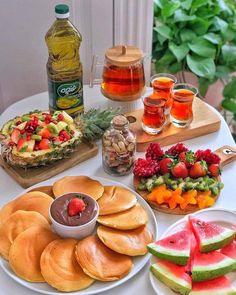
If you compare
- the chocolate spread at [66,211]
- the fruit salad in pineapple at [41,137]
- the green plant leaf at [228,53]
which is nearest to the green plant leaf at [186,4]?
the green plant leaf at [228,53]

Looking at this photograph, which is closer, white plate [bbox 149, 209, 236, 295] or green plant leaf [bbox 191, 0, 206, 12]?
white plate [bbox 149, 209, 236, 295]

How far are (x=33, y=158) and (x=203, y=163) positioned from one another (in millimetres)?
433

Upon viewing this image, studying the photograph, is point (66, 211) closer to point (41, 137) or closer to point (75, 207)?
point (75, 207)

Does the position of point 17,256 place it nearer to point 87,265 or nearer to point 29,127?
point 87,265

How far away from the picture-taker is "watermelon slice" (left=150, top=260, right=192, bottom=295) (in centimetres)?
92

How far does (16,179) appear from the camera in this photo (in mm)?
1257

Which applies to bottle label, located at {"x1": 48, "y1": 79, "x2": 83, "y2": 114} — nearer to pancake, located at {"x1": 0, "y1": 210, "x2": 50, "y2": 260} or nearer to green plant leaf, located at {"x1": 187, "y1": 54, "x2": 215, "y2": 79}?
pancake, located at {"x1": 0, "y1": 210, "x2": 50, "y2": 260}

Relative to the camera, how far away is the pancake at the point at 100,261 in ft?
3.14

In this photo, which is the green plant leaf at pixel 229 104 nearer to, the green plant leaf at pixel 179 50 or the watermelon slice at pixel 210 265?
the green plant leaf at pixel 179 50

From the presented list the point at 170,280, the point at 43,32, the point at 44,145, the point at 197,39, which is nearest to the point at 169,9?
the point at 197,39

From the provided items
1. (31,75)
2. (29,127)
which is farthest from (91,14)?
(29,127)

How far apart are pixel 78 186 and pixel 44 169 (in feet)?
0.46

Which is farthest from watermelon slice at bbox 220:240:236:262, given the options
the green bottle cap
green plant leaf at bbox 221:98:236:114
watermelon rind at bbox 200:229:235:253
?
green plant leaf at bbox 221:98:236:114

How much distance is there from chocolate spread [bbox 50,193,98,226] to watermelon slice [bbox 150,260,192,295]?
179mm
